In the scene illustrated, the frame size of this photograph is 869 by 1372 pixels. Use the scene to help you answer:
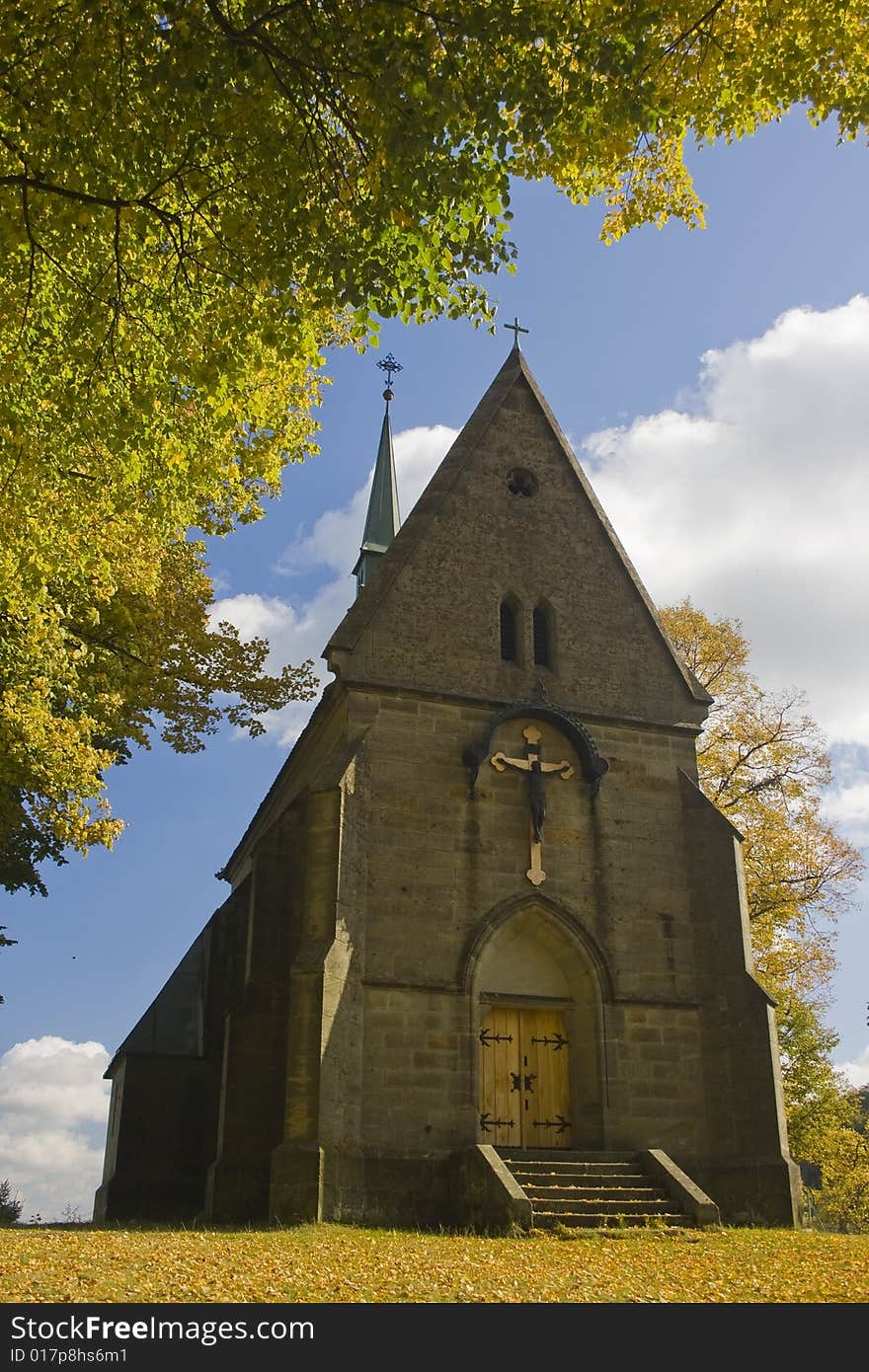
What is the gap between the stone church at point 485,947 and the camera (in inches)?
612

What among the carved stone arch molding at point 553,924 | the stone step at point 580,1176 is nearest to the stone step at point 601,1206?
the stone step at point 580,1176

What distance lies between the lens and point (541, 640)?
65.8ft

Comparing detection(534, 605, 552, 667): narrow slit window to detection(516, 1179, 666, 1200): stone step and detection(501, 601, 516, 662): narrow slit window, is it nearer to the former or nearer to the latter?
detection(501, 601, 516, 662): narrow slit window

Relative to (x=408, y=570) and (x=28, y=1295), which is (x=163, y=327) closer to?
(x=28, y=1295)

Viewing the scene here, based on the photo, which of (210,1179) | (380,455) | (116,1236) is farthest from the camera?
(380,455)

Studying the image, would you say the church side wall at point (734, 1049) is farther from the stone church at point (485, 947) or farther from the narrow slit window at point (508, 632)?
the narrow slit window at point (508, 632)

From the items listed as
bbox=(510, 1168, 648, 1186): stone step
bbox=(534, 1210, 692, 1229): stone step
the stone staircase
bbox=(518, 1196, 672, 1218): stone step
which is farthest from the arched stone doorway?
bbox=(534, 1210, 692, 1229): stone step

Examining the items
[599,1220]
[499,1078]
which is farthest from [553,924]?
[599,1220]

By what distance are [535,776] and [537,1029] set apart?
12.6 ft

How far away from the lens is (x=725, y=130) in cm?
1020

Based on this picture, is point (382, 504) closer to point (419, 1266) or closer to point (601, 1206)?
point (601, 1206)

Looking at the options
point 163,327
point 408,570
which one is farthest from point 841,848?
point 163,327

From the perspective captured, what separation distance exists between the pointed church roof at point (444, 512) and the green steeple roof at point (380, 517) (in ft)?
57.5

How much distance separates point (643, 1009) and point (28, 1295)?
11586 mm
